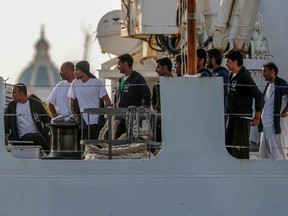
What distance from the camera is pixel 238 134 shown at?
452 inches

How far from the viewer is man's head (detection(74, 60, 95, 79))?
11.4 meters

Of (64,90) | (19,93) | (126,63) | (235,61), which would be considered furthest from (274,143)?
(19,93)

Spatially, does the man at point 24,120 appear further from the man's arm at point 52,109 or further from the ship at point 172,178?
the ship at point 172,178

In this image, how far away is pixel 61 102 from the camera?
1202cm

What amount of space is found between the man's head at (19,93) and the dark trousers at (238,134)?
7.84 ft

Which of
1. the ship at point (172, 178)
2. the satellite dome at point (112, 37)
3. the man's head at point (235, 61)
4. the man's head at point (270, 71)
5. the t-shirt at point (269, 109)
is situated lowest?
the ship at point (172, 178)

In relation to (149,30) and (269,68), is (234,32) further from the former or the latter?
(269,68)

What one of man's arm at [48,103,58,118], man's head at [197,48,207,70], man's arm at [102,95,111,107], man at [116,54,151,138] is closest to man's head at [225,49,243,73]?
man's head at [197,48,207,70]

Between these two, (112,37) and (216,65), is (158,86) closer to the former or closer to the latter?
(216,65)

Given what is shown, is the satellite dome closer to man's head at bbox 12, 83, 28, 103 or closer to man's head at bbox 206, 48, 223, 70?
man's head at bbox 12, 83, 28, 103

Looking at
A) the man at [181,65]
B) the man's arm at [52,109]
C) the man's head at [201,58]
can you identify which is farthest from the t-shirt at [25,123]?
the man's head at [201,58]

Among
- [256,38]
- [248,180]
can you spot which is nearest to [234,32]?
[256,38]

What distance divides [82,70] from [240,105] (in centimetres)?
178

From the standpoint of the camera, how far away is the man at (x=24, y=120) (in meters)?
12.0
